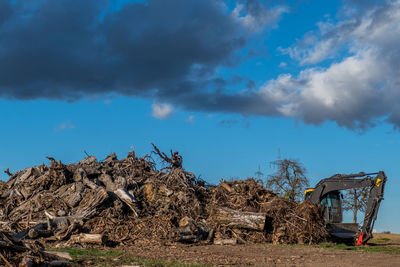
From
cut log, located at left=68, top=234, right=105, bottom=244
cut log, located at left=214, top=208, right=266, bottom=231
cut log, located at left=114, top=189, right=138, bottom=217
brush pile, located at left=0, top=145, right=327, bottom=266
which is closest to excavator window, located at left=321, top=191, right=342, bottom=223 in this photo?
brush pile, located at left=0, top=145, right=327, bottom=266

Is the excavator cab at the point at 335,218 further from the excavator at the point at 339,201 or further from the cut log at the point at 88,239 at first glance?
the cut log at the point at 88,239

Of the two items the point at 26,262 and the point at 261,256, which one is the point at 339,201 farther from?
the point at 26,262

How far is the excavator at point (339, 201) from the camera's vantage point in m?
21.8

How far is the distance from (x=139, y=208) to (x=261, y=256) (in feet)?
22.3

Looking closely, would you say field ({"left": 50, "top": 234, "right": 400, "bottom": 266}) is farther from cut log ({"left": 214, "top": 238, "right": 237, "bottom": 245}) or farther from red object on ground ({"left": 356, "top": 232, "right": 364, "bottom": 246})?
red object on ground ({"left": 356, "top": 232, "right": 364, "bottom": 246})

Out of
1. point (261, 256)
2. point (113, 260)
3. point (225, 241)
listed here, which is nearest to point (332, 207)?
point (225, 241)

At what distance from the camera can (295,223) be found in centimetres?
1988

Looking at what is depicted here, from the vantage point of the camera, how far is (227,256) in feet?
44.9

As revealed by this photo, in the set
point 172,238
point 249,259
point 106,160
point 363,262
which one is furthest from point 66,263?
point 106,160

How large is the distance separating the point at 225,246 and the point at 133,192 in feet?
17.2

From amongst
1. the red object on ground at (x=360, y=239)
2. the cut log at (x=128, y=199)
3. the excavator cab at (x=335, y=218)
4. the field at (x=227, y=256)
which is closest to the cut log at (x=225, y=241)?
the field at (x=227, y=256)

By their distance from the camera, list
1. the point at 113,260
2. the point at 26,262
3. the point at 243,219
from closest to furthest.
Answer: the point at 26,262, the point at 113,260, the point at 243,219

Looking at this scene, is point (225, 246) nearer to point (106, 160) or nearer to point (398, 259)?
point (398, 259)

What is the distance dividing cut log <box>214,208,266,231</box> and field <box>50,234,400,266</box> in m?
1.28
